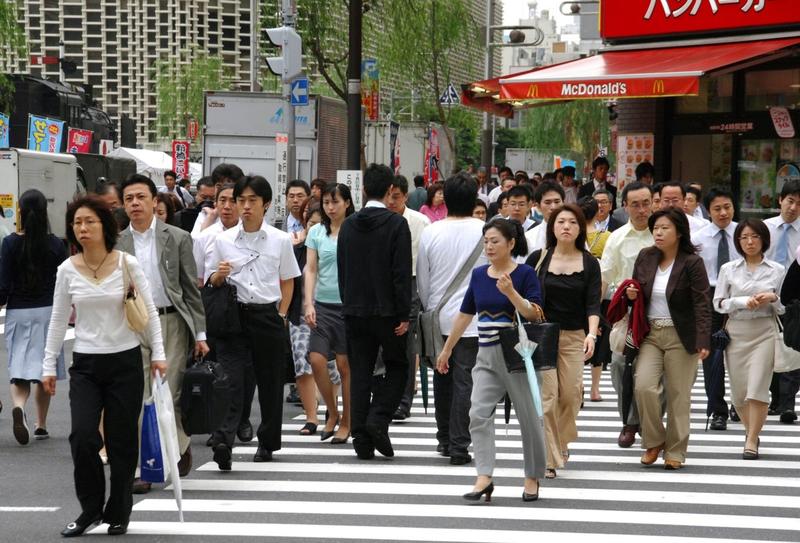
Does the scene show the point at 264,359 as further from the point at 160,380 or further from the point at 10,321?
the point at 10,321

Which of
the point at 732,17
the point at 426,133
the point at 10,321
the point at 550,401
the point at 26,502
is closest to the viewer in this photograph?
the point at 26,502

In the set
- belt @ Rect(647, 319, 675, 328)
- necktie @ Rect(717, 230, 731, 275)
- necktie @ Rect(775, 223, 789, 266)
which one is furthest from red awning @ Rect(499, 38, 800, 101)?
belt @ Rect(647, 319, 675, 328)

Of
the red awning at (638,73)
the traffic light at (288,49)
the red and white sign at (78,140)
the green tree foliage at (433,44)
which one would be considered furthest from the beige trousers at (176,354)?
the green tree foliage at (433,44)

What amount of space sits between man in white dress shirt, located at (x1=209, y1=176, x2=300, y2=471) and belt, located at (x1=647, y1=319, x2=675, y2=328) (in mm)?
2587

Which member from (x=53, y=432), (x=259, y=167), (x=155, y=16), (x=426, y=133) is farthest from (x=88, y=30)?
(x=53, y=432)

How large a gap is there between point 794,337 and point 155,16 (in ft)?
472

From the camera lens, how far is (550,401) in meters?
8.88

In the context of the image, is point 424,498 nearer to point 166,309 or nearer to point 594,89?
point 166,309

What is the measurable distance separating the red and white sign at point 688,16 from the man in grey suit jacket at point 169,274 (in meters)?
12.5

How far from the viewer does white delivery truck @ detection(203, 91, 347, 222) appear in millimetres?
26328

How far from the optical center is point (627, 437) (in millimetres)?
10242

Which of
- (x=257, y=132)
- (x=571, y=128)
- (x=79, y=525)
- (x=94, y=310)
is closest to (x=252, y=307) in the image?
(x=94, y=310)

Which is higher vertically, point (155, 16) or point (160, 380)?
point (155, 16)

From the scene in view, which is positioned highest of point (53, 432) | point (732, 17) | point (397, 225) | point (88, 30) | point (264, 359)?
point (88, 30)
